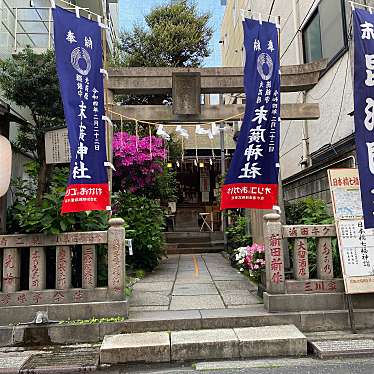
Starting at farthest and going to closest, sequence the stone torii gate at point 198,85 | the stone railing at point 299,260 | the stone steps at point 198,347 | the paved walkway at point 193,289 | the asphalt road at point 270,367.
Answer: the stone torii gate at point 198,85 < the paved walkway at point 193,289 < the stone railing at point 299,260 < the stone steps at point 198,347 < the asphalt road at point 270,367

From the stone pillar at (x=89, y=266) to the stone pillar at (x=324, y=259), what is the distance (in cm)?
404

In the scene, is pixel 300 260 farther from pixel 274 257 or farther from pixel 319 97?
pixel 319 97

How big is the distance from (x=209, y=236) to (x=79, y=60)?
39.1ft

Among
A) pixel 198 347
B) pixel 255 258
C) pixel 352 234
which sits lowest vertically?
pixel 198 347

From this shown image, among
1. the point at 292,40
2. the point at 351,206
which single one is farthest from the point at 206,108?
the point at 292,40

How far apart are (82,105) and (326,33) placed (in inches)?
333

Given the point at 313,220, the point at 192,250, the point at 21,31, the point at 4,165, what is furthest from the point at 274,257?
the point at 21,31

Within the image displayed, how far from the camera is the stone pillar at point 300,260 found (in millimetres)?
6879

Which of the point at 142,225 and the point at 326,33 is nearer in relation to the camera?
the point at 142,225

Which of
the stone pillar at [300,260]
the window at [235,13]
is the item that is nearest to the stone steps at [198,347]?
the stone pillar at [300,260]

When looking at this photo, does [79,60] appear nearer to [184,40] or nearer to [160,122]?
[160,122]

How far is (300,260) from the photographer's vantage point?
6.91 m

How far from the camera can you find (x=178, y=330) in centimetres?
631

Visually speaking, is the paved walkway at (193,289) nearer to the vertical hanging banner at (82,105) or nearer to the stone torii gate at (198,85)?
the vertical hanging banner at (82,105)
